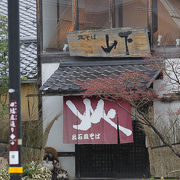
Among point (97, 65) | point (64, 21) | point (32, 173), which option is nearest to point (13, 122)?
point (32, 173)

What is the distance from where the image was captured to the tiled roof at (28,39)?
15.9 m

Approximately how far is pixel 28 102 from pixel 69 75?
154 cm

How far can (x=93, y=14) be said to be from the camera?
15203 mm

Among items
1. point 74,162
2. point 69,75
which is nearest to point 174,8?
point 69,75

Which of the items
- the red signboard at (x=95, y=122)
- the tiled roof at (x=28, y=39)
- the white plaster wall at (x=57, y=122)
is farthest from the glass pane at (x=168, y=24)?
the tiled roof at (x=28, y=39)

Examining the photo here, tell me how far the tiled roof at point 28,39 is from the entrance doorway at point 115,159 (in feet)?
10.3

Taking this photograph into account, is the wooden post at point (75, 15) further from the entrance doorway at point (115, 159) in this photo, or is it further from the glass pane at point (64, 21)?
the entrance doorway at point (115, 159)

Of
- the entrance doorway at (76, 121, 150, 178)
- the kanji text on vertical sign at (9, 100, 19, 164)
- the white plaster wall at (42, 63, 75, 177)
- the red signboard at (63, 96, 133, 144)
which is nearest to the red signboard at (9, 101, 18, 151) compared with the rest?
the kanji text on vertical sign at (9, 100, 19, 164)

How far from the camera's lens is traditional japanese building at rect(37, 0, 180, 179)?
13.9 metres

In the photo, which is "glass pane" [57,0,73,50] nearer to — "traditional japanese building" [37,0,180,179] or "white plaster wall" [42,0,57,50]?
"traditional japanese building" [37,0,180,179]

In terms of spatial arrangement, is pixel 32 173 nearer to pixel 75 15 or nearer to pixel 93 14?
pixel 75 15

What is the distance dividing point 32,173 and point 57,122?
3.47m

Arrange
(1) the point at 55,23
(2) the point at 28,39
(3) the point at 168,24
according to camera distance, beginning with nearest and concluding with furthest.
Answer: (3) the point at 168,24
(1) the point at 55,23
(2) the point at 28,39

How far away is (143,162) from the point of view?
1459cm
